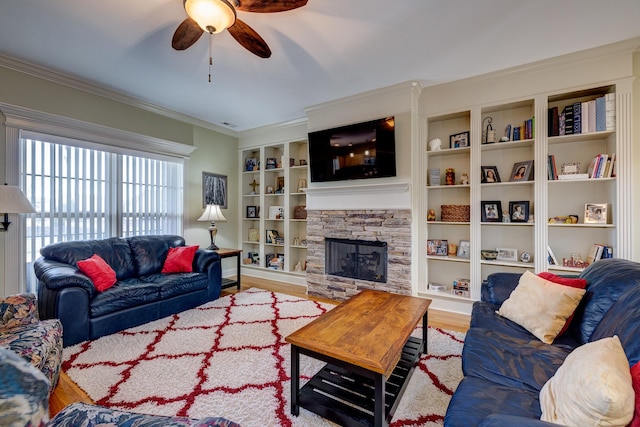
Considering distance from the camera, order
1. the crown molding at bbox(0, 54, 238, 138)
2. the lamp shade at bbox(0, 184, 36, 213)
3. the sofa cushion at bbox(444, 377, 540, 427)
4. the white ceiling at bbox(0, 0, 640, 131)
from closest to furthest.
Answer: the sofa cushion at bbox(444, 377, 540, 427)
the white ceiling at bbox(0, 0, 640, 131)
the lamp shade at bbox(0, 184, 36, 213)
the crown molding at bbox(0, 54, 238, 138)

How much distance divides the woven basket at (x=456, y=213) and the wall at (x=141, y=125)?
3.66 m

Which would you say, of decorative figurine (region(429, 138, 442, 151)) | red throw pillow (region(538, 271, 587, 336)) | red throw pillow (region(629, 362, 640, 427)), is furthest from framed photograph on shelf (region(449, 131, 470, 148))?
red throw pillow (region(629, 362, 640, 427))

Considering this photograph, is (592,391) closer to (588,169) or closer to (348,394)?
(348,394)

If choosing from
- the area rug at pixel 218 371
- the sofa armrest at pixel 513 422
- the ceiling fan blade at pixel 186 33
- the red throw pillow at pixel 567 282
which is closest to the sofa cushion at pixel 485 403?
the sofa armrest at pixel 513 422

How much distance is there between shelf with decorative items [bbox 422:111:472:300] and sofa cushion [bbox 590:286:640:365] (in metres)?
1.80

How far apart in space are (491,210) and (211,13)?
10.7 feet

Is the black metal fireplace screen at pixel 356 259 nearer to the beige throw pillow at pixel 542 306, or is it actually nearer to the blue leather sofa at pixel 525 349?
the blue leather sofa at pixel 525 349

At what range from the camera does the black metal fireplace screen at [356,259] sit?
3.54m

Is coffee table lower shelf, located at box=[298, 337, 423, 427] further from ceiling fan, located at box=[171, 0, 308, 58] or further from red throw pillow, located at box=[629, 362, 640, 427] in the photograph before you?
ceiling fan, located at box=[171, 0, 308, 58]

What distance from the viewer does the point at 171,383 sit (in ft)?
6.26

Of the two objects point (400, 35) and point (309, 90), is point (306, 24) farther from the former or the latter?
point (309, 90)

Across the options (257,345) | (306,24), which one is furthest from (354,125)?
(257,345)

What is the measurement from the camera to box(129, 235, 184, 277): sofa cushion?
3.40 metres

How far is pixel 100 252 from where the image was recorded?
3152 mm
